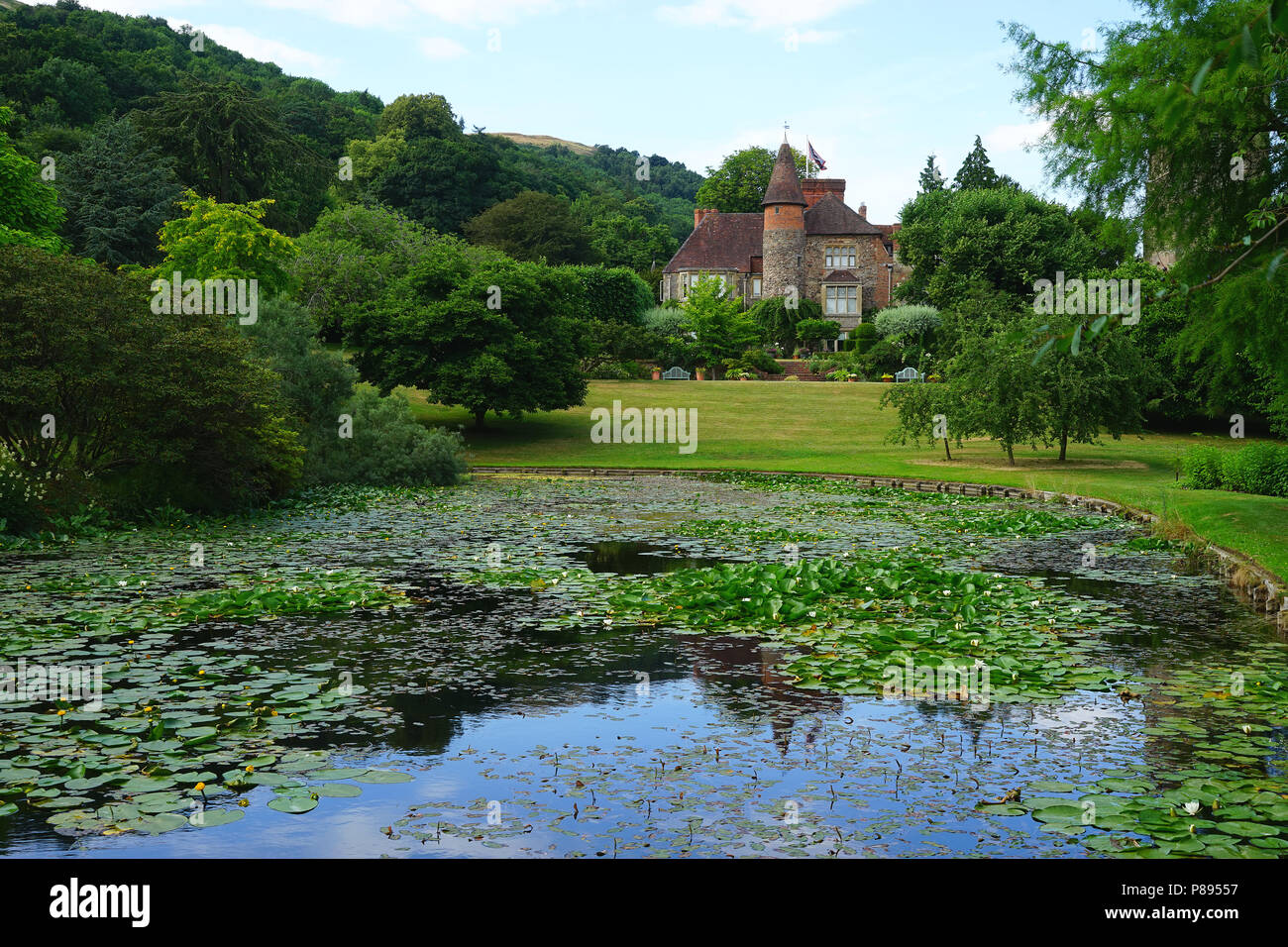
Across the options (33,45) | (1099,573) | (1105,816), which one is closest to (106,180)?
(33,45)

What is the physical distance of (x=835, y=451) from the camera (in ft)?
126

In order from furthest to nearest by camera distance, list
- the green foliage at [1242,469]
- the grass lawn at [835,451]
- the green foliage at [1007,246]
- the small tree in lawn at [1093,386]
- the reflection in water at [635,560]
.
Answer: the green foliage at [1007,246] → the small tree in lawn at [1093,386] → the green foliage at [1242,469] → the grass lawn at [835,451] → the reflection in water at [635,560]

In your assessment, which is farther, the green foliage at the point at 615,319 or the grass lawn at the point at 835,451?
the green foliage at the point at 615,319

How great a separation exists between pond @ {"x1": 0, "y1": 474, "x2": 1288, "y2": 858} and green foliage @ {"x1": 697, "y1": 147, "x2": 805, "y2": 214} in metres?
84.9

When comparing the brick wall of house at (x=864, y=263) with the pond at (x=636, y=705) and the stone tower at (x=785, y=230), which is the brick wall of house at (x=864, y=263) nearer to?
the stone tower at (x=785, y=230)

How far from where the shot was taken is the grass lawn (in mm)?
19422

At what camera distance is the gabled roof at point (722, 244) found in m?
83.8

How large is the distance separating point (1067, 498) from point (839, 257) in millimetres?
60154

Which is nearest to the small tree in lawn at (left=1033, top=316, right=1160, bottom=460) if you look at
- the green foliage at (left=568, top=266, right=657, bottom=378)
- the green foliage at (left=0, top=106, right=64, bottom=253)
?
the green foliage at (left=568, top=266, right=657, bottom=378)

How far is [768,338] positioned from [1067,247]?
18.8 meters

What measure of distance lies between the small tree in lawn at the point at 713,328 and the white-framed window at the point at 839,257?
69.0 feet

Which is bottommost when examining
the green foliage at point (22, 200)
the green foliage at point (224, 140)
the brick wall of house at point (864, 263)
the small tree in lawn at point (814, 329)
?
the small tree in lawn at point (814, 329)

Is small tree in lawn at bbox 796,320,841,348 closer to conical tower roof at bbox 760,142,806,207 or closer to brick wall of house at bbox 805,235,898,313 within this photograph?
brick wall of house at bbox 805,235,898,313

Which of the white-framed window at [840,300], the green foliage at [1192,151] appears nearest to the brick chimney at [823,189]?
the white-framed window at [840,300]
